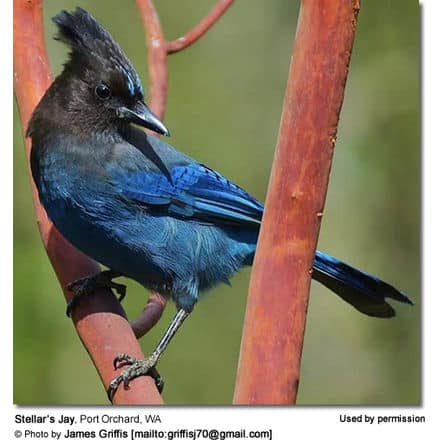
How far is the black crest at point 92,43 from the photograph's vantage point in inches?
138

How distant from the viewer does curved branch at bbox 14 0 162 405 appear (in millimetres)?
2891

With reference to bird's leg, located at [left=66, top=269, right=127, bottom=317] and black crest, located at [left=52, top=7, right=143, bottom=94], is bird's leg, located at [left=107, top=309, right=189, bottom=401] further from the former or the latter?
black crest, located at [left=52, top=7, right=143, bottom=94]

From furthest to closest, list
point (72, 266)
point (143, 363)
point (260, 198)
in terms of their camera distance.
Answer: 1. point (260, 198)
2. point (72, 266)
3. point (143, 363)

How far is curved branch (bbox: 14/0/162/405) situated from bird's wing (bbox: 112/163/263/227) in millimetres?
431

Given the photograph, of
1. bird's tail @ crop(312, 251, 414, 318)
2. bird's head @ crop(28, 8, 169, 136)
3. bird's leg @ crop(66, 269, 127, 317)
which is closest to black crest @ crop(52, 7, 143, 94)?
bird's head @ crop(28, 8, 169, 136)

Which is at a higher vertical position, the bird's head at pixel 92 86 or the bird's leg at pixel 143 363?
the bird's head at pixel 92 86

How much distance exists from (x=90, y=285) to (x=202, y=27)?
41.9 inches

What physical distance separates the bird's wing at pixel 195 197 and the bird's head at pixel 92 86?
0.87ft

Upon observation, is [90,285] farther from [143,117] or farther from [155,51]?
[155,51]

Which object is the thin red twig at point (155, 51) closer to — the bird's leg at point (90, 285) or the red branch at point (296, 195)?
the bird's leg at point (90, 285)

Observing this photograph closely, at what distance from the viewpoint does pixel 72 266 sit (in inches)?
137

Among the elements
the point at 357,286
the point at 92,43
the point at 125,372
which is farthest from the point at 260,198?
the point at 125,372

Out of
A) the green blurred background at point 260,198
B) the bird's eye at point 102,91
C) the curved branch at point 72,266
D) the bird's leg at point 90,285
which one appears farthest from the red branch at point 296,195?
the bird's eye at point 102,91
